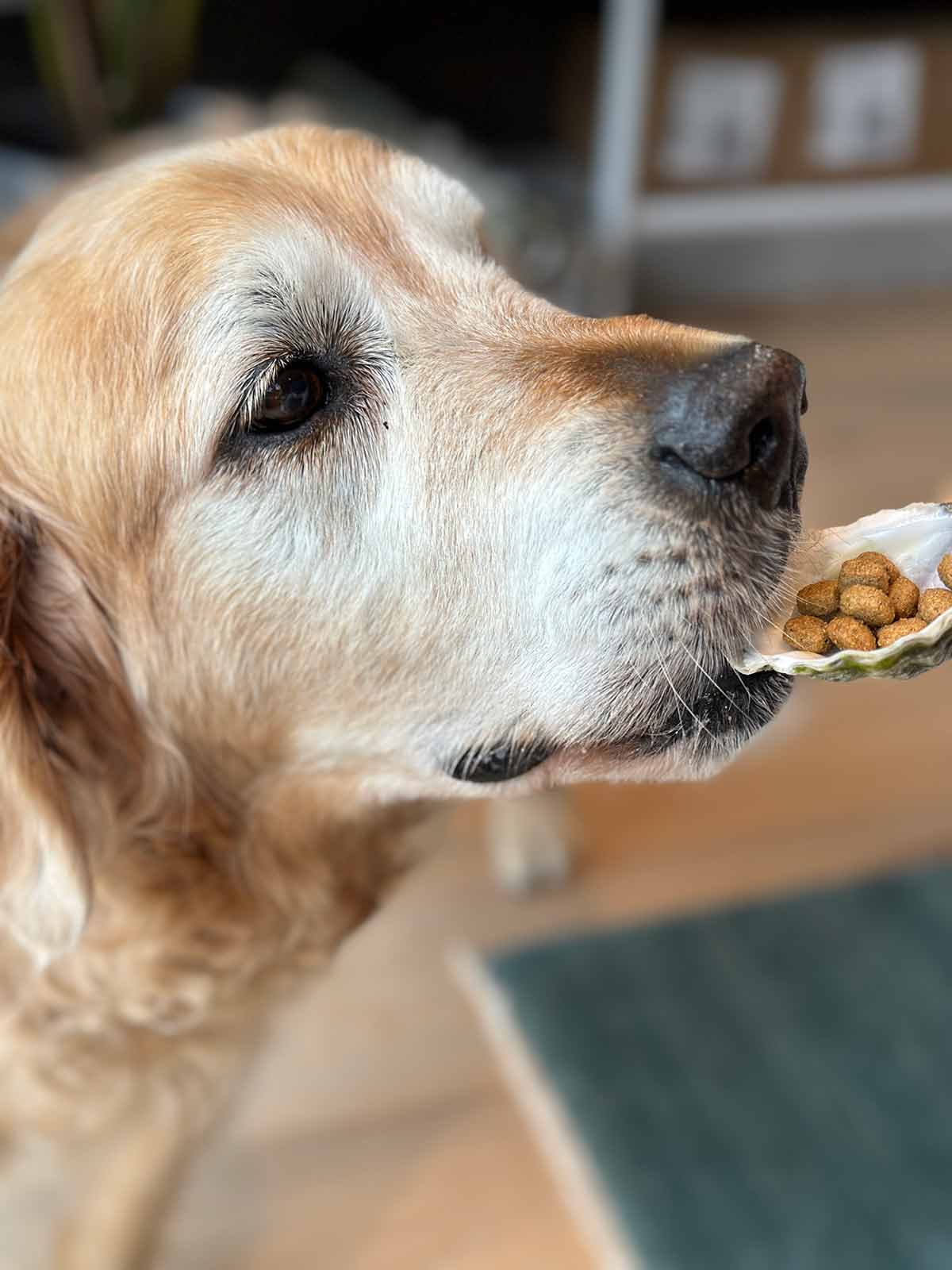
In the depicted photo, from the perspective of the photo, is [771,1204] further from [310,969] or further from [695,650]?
[695,650]

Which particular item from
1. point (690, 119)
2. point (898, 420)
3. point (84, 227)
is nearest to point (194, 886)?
point (84, 227)

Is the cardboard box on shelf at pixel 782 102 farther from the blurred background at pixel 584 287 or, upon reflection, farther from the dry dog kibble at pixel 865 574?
the dry dog kibble at pixel 865 574

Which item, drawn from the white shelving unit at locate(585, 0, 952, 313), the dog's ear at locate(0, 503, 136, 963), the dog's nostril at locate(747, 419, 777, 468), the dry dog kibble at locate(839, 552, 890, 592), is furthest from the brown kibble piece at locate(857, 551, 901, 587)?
the white shelving unit at locate(585, 0, 952, 313)

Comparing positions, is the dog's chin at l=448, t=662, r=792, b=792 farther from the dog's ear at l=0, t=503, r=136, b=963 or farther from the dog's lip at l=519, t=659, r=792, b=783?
the dog's ear at l=0, t=503, r=136, b=963

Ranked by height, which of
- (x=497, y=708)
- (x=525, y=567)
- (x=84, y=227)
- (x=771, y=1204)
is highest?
(x=84, y=227)

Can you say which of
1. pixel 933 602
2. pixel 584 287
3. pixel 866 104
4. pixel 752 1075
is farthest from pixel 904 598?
pixel 866 104

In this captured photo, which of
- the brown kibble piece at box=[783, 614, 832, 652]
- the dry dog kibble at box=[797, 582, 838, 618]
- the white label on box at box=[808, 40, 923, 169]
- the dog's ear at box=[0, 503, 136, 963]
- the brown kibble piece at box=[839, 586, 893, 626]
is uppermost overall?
the white label on box at box=[808, 40, 923, 169]

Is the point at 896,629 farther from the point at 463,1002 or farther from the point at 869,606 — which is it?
the point at 463,1002
